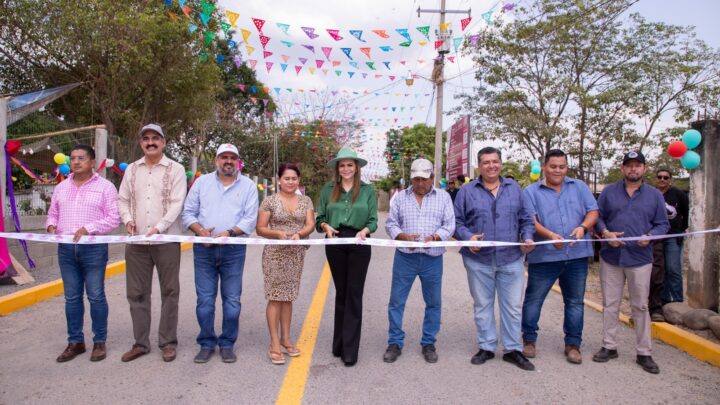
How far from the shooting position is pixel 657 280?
5805mm

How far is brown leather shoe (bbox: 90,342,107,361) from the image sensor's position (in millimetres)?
4247

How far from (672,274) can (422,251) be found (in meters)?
3.73

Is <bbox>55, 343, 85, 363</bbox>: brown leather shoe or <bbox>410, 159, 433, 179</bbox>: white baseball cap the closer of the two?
<bbox>55, 343, 85, 363</bbox>: brown leather shoe

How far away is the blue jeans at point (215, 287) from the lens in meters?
4.35

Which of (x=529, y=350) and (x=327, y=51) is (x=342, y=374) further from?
(x=327, y=51)

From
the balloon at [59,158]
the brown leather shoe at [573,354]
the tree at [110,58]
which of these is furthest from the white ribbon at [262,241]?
the tree at [110,58]

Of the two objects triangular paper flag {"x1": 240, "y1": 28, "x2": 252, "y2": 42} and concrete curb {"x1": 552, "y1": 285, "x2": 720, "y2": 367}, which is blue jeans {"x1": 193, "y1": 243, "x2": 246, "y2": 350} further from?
triangular paper flag {"x1": 240, "y1": 28, "x2": 252, "y2": 42}

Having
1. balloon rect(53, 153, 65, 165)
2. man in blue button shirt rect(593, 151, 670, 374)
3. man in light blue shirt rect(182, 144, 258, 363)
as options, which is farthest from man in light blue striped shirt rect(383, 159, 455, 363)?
balloon rect(53, 153, 65, 165)

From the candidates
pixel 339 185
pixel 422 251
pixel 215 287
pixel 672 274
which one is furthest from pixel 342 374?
pixel 672 274

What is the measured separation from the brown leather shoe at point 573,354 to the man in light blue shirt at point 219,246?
2.97 meters

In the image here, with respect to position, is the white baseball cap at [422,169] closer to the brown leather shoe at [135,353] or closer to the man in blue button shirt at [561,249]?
the man in blue button shirt at [561,249]

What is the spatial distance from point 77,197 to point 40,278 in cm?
404

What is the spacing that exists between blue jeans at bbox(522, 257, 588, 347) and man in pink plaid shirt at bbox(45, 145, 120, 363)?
3.85 m

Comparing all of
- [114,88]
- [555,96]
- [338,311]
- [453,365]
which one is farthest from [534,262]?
[114,88]
